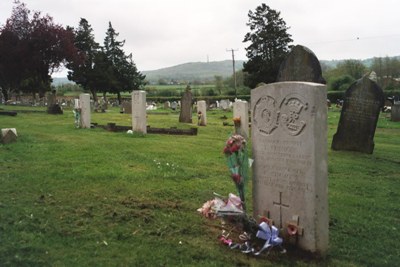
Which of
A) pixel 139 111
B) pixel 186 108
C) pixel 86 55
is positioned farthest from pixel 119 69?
pixel 139 111

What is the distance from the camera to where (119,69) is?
185 feet

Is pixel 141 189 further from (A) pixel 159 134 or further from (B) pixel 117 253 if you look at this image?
(A) pixel 159 134

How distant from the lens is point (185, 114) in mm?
22094

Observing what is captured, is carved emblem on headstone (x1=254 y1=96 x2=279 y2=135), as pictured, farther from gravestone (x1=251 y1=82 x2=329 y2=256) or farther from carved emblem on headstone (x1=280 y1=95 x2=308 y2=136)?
carved emblem on headstone (x1=280 y1=95 x2=308 y2=136)

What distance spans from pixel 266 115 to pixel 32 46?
118ft

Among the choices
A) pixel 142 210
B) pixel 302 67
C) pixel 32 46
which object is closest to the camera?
pixel 142 210

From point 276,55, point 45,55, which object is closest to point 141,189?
point 45,55

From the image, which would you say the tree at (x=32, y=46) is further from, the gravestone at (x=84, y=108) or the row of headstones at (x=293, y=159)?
the row of headstones at (x=293, y=159)

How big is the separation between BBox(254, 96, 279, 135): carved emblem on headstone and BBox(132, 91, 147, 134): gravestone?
384 inches

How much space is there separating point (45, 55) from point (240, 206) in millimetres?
36165

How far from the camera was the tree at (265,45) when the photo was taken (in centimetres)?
5056

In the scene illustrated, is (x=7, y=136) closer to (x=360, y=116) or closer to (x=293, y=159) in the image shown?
(x=293, y=159)

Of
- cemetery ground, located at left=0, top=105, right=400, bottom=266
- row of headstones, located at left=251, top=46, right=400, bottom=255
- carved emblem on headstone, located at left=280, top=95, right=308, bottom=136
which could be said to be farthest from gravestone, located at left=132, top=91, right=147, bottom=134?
carved emblem on headstone, located at left=280, top=95, right=308, bottom=136

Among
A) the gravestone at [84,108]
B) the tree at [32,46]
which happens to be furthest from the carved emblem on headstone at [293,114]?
the tree at [32,46]
